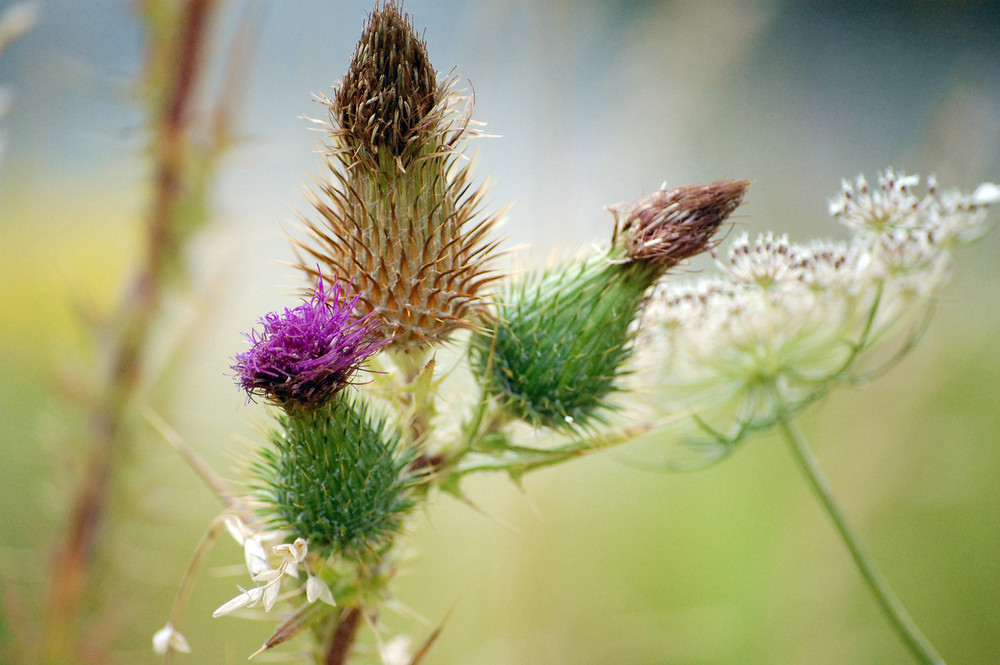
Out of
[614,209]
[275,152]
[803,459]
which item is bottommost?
[803,459]

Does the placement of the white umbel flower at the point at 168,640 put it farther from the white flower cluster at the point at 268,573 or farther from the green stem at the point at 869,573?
the green stem at the point at 869,573

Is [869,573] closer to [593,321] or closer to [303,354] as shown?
[593,321]

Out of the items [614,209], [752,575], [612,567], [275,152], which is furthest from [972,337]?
[275,152]

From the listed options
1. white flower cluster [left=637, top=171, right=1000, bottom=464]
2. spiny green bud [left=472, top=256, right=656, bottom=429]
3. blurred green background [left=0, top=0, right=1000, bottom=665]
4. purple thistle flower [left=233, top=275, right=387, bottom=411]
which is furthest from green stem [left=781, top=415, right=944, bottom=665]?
purple thistle flower [left=233, top=275, right=387, bottom=411]

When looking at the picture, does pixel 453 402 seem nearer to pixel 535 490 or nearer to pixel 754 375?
pixel 754 375

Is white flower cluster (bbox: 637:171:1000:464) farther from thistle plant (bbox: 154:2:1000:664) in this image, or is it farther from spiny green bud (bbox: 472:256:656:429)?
spiny green bud (bbox: 472:256:656:429)

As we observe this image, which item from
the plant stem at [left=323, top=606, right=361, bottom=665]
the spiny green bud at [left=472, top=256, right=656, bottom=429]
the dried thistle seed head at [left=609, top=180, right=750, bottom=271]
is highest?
the dried thistle seed head at [left=609, top=180, right=750, bottom=271]
